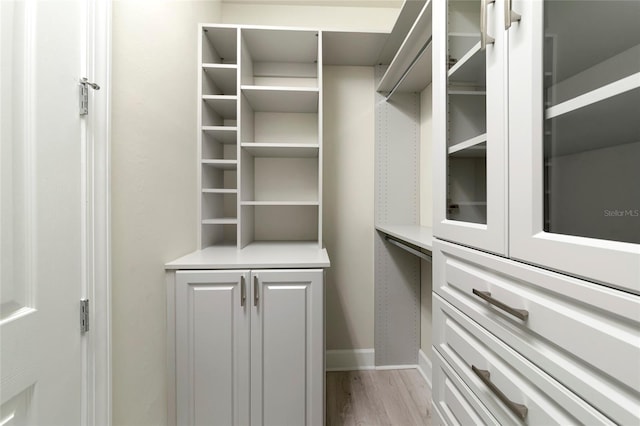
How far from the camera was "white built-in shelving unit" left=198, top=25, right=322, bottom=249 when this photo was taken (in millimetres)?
1557

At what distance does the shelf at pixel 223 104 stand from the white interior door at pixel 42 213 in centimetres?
78

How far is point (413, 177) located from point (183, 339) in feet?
5.76

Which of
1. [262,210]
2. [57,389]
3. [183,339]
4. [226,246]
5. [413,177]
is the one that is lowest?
[183,339]

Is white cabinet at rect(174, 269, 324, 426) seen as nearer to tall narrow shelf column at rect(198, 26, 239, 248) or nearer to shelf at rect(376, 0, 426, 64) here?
tall narrow shelf column at rect(198, 26, 239, 248)

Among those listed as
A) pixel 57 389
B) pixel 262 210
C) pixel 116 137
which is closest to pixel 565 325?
pixel 57 389

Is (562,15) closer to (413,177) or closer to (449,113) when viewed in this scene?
(449,113)

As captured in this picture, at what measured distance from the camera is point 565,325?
1.53ft

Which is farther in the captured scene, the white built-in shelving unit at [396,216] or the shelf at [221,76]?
the white built-in shelving unit at [396,216]

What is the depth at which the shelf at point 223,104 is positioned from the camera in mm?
1544

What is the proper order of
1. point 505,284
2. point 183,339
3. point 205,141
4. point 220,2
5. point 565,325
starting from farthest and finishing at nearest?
point 220,2 → point 205,141 → point 183,339 → point 505,284 → point 565,325

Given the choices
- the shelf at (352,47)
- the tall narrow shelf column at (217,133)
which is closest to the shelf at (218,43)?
the tall narrow shelf column at (217,133)

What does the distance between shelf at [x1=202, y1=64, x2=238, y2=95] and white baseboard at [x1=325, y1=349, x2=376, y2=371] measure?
1994 millimetres

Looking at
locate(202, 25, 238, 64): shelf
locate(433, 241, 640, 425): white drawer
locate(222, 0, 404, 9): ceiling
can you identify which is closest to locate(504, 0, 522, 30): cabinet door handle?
locate(433, 241, 640, 425): white drawer

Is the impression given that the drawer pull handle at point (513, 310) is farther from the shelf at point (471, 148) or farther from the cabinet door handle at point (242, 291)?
the cabinet door handle at point (242, 291)
